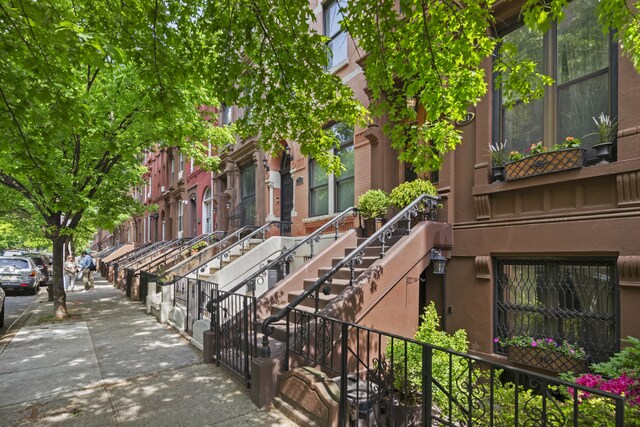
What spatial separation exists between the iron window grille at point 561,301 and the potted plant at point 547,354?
20 cm

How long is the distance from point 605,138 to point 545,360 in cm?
312

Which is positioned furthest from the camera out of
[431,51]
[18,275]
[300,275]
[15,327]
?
[18,275]

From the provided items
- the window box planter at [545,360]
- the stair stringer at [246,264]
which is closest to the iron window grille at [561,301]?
the window box planter at [545,360]

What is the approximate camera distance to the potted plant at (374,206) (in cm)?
768

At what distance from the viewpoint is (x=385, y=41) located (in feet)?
15.6

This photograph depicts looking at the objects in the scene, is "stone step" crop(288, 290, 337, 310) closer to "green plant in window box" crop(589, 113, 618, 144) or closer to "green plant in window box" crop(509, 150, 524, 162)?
"green plant in window box" crop(509, 150, 524, 162)

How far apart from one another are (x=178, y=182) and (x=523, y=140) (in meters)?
20.2

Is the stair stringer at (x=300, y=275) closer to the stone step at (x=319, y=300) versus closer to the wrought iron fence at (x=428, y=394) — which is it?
the stone step at (x=319, y=300)

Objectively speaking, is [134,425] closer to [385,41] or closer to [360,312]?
[360,312]

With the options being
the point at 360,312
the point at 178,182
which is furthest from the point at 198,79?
the point at 178,182

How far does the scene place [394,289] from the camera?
6.12 metres

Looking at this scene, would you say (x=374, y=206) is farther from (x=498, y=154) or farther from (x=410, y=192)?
(x=498, y=154)

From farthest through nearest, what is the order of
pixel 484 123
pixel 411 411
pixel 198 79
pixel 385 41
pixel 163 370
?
1. pixel 484 123
2. pixel 163 370
3. pixel 198 79
4. pixel 385 41
5. pixel 411 411

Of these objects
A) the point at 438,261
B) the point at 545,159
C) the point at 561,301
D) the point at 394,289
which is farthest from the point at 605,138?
the point at 394,289
